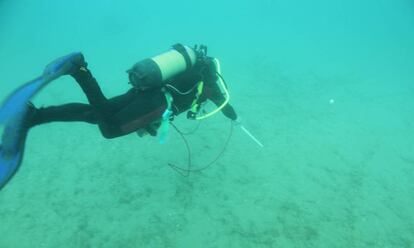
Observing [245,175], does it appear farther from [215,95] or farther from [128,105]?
[128,105]

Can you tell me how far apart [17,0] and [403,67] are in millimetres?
24929

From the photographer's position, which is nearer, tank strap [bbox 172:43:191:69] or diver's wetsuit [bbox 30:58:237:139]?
diver's wetsuit [bbox 30:58:237:139]

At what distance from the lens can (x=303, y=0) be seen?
5788cm

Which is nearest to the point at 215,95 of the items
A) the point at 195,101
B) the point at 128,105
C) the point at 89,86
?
the point at 195,101

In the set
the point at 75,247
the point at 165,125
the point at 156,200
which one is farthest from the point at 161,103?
the point at 75,247

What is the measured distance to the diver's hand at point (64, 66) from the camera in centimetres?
369

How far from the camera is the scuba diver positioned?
3.93 metres

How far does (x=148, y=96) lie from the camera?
4.46 m

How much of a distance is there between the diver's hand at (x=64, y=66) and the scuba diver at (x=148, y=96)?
0.04 ft

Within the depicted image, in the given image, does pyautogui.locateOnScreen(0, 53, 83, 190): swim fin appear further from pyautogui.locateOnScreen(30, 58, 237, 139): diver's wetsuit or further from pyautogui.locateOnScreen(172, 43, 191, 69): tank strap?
pyautogui.locateOnScreen(172, 43, 191, 69): tank strap

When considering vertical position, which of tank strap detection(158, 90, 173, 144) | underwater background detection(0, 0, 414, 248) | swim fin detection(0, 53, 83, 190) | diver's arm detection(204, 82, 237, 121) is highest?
swim fin detection(0, 53, 83, 190)

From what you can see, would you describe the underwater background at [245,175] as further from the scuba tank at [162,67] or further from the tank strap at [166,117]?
the scuba tank at [162,67]

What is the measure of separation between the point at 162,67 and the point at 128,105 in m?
0.69

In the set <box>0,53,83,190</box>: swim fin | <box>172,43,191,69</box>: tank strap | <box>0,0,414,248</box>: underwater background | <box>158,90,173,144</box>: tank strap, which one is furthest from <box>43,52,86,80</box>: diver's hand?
<box>0,0,414,248</box>: underwater background
